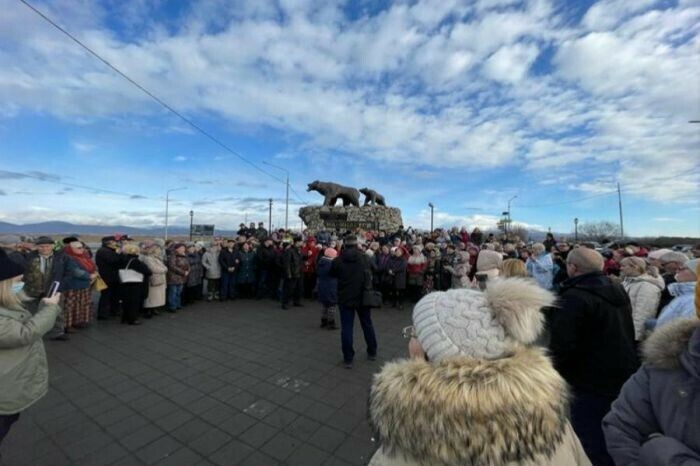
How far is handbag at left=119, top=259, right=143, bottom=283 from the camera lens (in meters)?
7.11

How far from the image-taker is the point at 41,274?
6.53 m

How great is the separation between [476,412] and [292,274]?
8.05 meters

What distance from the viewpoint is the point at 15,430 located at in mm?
3379

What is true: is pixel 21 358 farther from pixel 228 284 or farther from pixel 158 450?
pixel 228 284

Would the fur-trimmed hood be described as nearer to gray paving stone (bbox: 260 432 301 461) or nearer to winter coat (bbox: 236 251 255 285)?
gray paving stone (bbox: 260 432 301 461)

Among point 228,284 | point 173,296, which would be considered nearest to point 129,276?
point 173,296

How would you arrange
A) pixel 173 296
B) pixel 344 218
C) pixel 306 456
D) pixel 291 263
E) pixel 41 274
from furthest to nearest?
pixel 344 218
pixel 291 263
pixel 173 296
pixel 41 274
pixel 306 456

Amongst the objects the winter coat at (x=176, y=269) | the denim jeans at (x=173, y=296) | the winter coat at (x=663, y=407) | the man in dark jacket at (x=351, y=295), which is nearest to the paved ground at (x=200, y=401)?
the man in dark jacket at (x=351, y=295)

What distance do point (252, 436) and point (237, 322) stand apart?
4.39 metres

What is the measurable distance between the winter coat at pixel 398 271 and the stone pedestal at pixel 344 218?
1369 centimetres

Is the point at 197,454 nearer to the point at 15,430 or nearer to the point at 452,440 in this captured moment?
the point at 15,430

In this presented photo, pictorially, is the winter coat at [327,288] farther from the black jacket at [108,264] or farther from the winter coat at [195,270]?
the black jacket at [108,264]

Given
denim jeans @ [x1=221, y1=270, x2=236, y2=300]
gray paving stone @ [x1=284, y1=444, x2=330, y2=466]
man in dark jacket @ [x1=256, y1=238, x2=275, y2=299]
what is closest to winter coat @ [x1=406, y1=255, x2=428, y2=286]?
man in dark jacket @ [x1=256, y1=238, x2=275, y2=299]

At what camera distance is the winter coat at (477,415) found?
3.80ft
